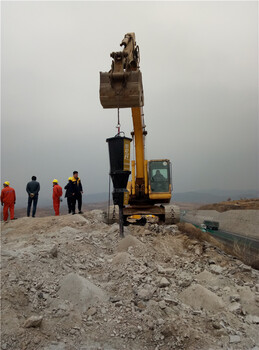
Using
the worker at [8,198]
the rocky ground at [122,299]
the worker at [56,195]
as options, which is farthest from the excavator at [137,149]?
the worker at [8,198]

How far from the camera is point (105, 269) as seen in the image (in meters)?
4.99

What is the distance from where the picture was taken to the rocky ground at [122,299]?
319 centimetres

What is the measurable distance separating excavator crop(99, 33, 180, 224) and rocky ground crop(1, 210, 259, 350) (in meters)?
3.28

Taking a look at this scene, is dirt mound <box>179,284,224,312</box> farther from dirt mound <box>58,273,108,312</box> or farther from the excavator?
the excavator

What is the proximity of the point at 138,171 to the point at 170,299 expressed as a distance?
663 cm

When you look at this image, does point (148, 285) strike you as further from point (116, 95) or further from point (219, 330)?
point (116, 95)

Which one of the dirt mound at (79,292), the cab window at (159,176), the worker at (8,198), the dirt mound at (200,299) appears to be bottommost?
the dirt mound at (200,299)

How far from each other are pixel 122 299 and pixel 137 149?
6652mm

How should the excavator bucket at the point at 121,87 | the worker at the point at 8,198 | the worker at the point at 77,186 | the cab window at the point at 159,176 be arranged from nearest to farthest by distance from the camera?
the excavator bucket at the point at 121,87 → the worker at the point at 77,186 → the worker at the point at 8,198 → the cab window at the point at 159,176

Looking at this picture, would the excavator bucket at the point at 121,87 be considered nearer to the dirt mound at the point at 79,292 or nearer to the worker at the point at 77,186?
the dirt mound at the point at 79,292

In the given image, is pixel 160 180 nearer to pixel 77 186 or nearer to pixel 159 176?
pixel 159 176

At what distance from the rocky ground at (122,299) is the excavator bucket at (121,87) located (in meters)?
3.36

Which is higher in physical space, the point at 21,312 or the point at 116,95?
the point at 116,95

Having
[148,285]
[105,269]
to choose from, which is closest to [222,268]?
[148,285]
